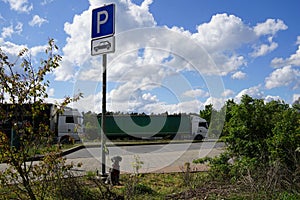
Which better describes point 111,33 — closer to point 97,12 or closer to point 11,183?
point 97,12

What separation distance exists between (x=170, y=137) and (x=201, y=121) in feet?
9.29

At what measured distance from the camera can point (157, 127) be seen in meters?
27.2

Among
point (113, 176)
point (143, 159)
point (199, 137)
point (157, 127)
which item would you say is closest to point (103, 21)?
point (113, 176)

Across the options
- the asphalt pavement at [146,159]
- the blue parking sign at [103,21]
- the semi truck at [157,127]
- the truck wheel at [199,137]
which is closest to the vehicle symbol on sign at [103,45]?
the blue parking sign at [103,21]

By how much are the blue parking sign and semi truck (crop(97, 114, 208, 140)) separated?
49.1 feet

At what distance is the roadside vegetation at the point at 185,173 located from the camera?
4.11 meters

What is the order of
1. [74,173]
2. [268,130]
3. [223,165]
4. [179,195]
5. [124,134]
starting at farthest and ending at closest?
1. [124,134]
2. [268,130]
3. [223,165]
4. [179,195]
5. [74,173]

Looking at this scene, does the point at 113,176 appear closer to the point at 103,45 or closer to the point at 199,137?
the point at 103,45

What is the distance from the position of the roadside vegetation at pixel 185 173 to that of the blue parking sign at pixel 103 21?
3046mm

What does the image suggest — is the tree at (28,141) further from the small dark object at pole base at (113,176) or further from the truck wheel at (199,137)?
the truck wheel at (199,137)

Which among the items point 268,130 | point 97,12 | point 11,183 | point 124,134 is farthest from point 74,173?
point 124,134

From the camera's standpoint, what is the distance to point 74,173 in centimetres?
489

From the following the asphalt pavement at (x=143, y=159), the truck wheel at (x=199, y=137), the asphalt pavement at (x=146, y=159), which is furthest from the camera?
the truck wheel at (x=199, y=137)

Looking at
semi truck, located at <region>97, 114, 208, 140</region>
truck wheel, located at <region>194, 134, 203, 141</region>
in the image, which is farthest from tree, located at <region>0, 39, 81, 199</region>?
truck wheel, located at <region>194, 134, 203, 141</region>
